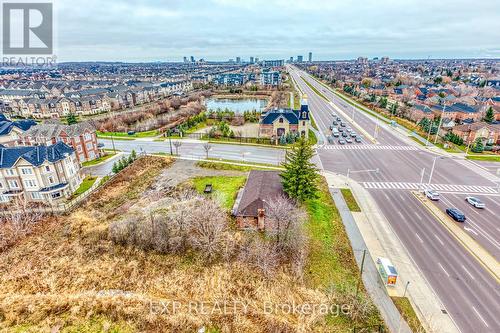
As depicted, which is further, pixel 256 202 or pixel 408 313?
pixel 256 202

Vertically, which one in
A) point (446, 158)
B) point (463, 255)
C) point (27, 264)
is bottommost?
point (27, 264)

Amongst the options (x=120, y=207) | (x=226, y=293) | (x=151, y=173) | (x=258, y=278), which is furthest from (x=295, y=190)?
(x=151, y=173)

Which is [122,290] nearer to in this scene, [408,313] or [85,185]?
[408,313]

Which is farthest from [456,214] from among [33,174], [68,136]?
[68,136]

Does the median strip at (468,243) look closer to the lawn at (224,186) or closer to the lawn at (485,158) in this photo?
the lawn at (224,186)

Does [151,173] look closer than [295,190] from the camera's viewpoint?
No

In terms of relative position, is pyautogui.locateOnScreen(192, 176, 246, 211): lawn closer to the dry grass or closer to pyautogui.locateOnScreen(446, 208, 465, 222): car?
the dry grass

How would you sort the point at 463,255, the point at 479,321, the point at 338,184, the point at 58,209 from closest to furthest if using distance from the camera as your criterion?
the point at 479,321 → the point at 463,255 → the point at 58,209 → the point at 338,184

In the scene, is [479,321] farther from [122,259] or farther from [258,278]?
[122,259]
